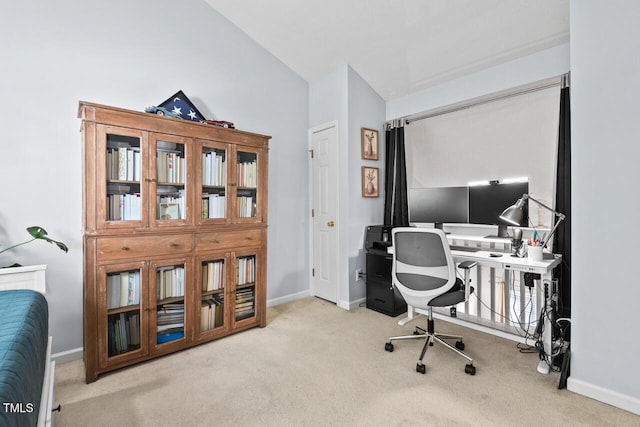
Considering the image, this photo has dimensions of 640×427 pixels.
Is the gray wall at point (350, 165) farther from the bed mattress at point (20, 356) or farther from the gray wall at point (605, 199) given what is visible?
the bed mattress at point (20, 356)

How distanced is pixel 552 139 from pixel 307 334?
2.76 m

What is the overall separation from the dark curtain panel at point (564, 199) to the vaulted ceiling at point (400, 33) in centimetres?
61

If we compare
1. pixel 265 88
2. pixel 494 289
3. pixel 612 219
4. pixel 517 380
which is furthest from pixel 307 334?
pixel 265 88

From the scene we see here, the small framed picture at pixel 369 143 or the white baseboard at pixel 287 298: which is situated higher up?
the small framed picture at pixel 369 143

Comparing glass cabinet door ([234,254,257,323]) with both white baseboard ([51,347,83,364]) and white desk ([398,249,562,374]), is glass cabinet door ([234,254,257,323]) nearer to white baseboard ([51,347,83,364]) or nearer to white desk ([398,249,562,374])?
white baseboard ([51,347,83,364])

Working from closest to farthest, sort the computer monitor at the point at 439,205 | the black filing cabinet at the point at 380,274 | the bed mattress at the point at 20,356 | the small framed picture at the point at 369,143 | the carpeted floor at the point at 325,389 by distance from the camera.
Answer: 1. the bed mattress at the point at 20,356
2. the carpeted floor at the point at 325,389
3. the computer monitor at the point at 439,205
4. the black filing cabinet at the point at 380,274
5. the small framed picture at the point at 369,143

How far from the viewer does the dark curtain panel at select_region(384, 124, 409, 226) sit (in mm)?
3662

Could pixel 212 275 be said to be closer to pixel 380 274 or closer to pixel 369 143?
pixel 380 274

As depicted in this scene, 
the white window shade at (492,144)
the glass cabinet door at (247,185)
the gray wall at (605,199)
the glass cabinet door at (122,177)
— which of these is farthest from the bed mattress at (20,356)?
the white window shade at (492,144)

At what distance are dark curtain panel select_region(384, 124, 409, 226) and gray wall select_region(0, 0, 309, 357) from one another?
5.81 ft

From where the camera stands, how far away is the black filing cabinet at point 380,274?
3.28 metres

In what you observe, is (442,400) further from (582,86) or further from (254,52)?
(254,52)

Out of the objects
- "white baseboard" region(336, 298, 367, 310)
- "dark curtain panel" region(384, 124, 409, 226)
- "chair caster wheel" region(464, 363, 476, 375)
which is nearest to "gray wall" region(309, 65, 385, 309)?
"white baseboard" region(336, 298, 367, 310)

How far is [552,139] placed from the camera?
264 cm
